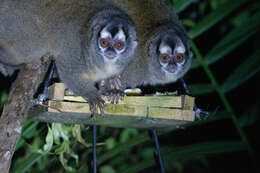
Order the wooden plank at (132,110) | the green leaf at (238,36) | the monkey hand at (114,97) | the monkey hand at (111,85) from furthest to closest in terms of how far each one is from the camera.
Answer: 1. the green leaf at (238,36)
2. the monkey hand at (111,85)
3. the monkey hand at (114,97)
4. the wooden plank at (132,110)

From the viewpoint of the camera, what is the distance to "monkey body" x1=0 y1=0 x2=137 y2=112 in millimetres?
3498

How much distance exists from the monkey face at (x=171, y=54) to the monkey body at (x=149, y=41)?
0.03 meters

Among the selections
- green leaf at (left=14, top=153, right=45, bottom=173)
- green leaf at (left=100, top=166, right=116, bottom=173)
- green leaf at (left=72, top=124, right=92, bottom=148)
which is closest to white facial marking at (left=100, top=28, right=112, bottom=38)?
green leaf at (left=72, top=124, right=92, bottom=148)

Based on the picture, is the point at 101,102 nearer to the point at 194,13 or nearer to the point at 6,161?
the point at 6,161

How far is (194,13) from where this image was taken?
5211 millimetres

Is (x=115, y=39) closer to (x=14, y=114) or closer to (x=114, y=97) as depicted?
(x=114, y=97)

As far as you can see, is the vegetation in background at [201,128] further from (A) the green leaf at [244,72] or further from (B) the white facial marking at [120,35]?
(B) the white facial marking at [120,35]

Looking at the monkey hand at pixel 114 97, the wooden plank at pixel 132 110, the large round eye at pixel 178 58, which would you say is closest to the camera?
the wooden plank at pixel 132 110

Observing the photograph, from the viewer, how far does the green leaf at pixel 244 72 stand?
3.62 meters

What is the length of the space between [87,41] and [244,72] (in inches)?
66.1

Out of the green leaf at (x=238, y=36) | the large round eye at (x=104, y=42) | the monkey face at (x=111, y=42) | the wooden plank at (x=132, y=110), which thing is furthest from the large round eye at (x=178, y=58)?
the wooden plank at (x=132, y=110)

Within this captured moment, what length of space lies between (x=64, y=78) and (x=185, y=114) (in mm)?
1421

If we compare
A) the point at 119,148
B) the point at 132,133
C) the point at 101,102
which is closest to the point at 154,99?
the point at 101,102

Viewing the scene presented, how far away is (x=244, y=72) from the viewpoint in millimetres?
3658
